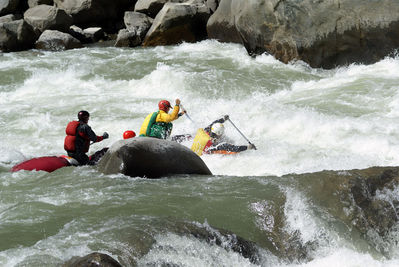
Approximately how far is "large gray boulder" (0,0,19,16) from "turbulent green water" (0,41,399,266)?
6.18 m

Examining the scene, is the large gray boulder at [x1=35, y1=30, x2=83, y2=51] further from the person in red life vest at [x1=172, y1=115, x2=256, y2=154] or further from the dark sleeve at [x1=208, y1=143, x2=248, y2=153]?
the dark sleeve at [x1=208, y1=143, x2=248, y2=153]

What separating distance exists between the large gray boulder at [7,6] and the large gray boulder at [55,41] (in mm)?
4677

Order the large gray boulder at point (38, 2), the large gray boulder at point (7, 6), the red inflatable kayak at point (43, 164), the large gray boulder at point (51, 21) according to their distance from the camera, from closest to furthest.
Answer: the red inflatable kayak at point (43, 164), the large gray boulder at point (51, 21), the large gray boulder at point (7, 6), the large gray boulder at point (38, 2)

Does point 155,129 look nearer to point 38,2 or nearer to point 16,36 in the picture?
point 16,36

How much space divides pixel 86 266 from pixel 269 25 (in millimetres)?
10835

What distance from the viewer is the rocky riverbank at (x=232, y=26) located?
11.9m

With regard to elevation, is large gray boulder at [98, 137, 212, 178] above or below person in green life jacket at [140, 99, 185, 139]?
above

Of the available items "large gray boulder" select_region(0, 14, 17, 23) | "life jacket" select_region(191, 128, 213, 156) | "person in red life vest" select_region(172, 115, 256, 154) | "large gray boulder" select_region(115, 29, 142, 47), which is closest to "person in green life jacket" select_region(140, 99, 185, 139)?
"life jacket" select_region(191, 128, 213, 156)

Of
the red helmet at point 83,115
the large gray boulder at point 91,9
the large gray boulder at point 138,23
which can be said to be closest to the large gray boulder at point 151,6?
the large gray boulder at point 138,23

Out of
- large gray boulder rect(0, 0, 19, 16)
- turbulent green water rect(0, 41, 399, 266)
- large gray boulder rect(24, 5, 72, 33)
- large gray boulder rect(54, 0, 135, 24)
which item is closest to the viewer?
turbulent green water rect(0, 41, 399, 266)

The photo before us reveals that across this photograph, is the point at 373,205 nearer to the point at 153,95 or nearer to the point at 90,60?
the point at 153,95

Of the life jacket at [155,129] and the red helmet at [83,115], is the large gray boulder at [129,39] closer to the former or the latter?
the life jacket at [155,129]

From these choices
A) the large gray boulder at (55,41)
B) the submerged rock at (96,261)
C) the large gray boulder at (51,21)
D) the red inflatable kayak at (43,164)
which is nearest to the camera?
the submerged rock at (96,261)

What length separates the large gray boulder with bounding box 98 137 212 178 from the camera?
5742 mm
